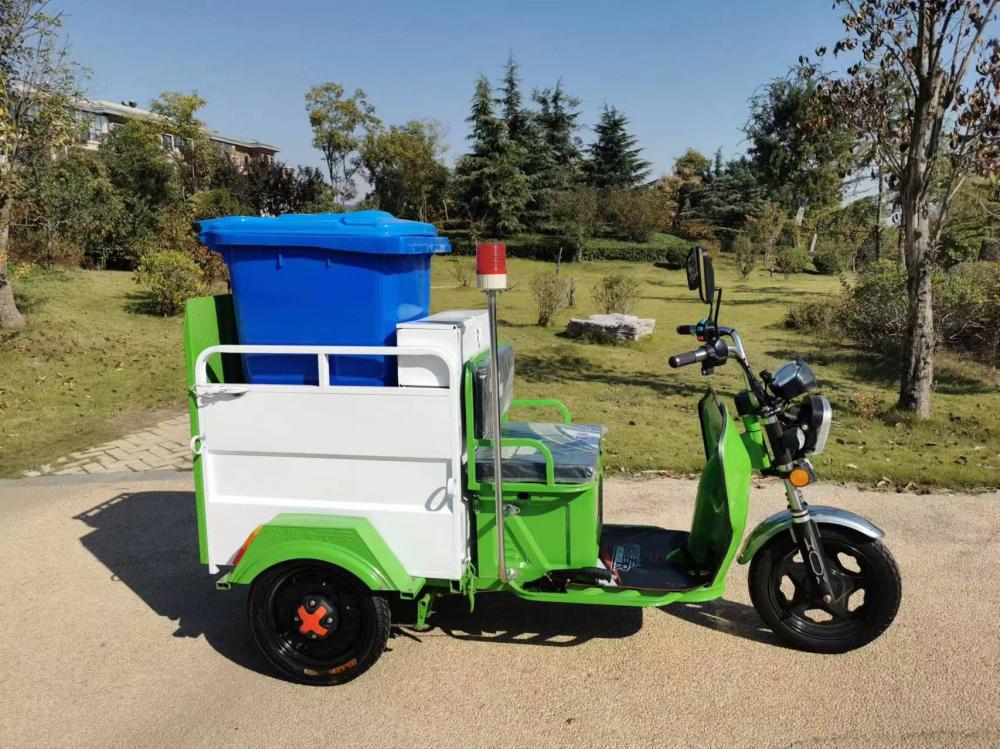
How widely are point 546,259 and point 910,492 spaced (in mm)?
28829

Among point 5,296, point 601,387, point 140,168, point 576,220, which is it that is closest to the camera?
point 601,387

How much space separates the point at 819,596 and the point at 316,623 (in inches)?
88.3

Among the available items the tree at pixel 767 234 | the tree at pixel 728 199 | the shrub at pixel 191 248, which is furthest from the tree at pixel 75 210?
the tree at pixel 728 199

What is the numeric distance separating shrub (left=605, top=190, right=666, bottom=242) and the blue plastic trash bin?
111ft

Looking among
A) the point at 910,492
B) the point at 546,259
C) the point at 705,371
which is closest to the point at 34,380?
the point at 705,371

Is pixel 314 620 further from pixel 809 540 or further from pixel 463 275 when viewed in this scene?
pixel 463 275

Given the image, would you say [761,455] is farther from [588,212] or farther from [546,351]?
[588,212]

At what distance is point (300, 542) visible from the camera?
295 centimetres

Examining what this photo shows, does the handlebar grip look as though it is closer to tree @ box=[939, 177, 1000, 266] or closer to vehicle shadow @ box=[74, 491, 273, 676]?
vehicle shadow @ box=[74, 491, 273, 676]

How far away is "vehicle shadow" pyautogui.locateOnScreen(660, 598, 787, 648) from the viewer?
3.42 metres

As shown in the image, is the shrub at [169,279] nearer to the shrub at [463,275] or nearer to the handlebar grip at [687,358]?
the shrub at [463,275]

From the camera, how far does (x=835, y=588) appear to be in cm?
318

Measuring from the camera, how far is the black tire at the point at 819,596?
3121 millimetres

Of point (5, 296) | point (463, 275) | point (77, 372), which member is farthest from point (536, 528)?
point (463, 275)
